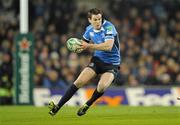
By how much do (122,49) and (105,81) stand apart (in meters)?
10.7

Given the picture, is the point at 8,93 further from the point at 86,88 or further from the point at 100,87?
the point at 100,87

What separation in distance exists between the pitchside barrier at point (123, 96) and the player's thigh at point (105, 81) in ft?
25.8

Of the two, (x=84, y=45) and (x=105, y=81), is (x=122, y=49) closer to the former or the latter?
(x=105, y=81)

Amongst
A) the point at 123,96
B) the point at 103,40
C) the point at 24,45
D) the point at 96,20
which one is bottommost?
the point at 123,96

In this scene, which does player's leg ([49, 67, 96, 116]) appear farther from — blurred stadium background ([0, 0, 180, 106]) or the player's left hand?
blurred stadium background ([0, 0, 180, 106])

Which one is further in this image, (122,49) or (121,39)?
(121,39)

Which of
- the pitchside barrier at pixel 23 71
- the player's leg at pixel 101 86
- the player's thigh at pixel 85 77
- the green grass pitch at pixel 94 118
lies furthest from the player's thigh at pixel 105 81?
the pitchside barrier at pixel 23 71

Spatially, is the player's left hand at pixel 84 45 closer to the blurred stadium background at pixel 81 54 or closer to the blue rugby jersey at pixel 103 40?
the blue rugby jersey at pixel 103 40

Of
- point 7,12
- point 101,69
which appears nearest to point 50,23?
point 7,12

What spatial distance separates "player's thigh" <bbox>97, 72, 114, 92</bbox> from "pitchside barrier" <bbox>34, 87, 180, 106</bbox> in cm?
786

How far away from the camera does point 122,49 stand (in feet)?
79.0

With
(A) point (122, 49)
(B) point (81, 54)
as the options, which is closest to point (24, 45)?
(B) point (81, 54)

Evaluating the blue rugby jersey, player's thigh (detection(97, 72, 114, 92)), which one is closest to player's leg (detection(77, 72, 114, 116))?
player's thigh (detection(97, 72, 114, 92))

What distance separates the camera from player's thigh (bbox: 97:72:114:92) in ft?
43.9
